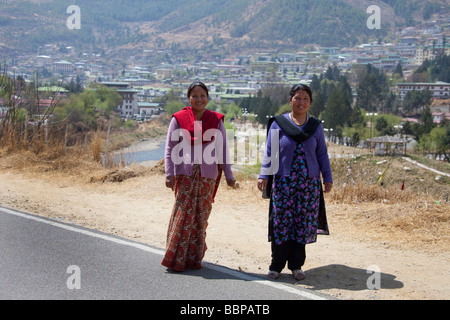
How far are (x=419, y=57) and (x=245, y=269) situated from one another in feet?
571

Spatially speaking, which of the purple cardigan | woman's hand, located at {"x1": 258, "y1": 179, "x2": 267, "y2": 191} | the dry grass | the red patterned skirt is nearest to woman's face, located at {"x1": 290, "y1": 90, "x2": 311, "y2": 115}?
the purple cardigan

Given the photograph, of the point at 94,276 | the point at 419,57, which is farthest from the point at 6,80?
the point at 419,57

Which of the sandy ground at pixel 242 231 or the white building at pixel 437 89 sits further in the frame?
the white building at pixel 437 89

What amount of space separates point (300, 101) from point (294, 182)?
56 centimetres

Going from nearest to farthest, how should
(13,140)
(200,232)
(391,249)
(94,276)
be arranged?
(94,276) → (200,232) → (391,249) → (13,140)

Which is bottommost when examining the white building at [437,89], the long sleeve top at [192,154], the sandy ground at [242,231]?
the sandy ground at [242,231]

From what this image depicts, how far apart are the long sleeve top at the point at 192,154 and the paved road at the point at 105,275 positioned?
0.71 metres

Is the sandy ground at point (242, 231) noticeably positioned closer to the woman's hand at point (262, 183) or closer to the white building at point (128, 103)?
the woman's hand at point (262, 183)

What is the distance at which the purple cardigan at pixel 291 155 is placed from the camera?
3.78m

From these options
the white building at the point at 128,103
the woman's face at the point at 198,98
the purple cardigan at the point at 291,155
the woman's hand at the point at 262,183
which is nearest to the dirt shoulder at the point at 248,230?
the woman's hand at the point at 262,183

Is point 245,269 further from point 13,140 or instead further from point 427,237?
point 13,140

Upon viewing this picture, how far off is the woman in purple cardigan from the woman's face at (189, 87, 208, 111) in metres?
0.53

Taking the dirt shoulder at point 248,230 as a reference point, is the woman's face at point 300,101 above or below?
above

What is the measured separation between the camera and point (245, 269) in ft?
13.3
